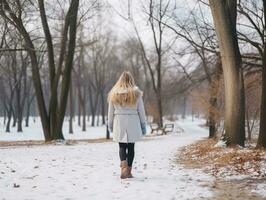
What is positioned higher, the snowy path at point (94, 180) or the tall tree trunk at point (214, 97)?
the tall tree trunk at point (214, 97)

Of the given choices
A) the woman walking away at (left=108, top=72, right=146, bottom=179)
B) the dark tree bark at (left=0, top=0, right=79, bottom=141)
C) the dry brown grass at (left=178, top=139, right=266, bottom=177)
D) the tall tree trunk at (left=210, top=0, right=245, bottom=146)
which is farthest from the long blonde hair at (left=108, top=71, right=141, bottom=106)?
the dark tree bark at (left=0, top=0, right=79, bottom=141)

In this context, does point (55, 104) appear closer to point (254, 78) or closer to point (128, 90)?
point (254, 78)

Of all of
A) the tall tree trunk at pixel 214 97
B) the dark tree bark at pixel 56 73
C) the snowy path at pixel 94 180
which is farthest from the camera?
the tall tree trunk at pixel 214 97

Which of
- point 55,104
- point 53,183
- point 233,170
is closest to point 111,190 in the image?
point 53,183

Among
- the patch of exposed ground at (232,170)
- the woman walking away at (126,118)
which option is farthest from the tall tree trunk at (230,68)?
the woman walking away at (126,118)

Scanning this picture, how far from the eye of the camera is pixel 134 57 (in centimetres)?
7294

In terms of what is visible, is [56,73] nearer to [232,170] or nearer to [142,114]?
[232,170]

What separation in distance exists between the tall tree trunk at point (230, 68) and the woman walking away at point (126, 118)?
18.2 feet

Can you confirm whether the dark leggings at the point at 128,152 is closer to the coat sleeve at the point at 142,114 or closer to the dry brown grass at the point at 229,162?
the coat sleeve at the point at 142,114

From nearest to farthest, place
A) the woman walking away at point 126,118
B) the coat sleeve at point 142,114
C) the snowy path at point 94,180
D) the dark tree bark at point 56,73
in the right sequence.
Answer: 1. the snowy path at point 94,180
2. the woman walking away at point 126,118
3. the coat sleeve at point 142,114
4. the dark tree bark at point 56,73

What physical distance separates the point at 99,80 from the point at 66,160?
53.4m

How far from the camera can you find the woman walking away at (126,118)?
29.3 feet

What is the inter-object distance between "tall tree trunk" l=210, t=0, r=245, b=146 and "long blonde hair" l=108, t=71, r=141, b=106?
554cm

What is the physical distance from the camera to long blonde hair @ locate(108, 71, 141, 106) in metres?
8.93
